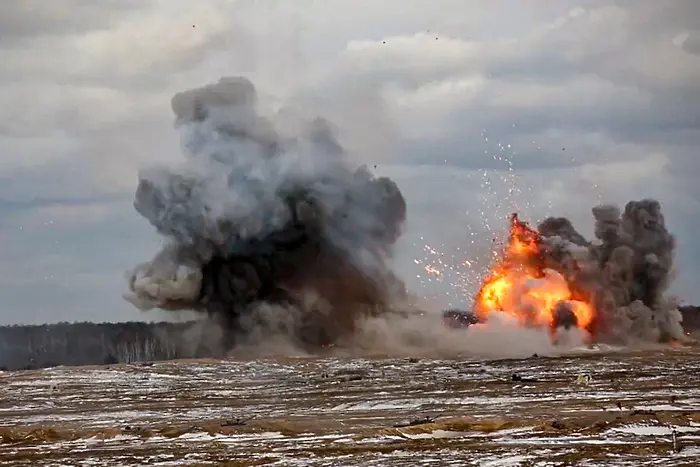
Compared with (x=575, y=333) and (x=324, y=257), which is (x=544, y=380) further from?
(x=324, y=257)

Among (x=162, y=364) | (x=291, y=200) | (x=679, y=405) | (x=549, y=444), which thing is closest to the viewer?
(x=549, y=444)

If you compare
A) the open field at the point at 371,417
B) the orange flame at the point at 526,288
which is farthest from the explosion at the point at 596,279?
the open field at the point at 371,417

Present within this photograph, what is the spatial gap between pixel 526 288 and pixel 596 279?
1025cm

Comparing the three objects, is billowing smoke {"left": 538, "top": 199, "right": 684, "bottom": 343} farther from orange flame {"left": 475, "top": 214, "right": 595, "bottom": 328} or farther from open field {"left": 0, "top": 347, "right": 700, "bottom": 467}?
open field {"left": 0, "top": 347, "right": 700, "bottom": 467}

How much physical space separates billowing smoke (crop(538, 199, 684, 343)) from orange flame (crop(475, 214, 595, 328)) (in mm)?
1135

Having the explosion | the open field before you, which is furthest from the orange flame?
the open field

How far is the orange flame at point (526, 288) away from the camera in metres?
132

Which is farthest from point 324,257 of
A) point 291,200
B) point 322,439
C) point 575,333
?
point 322,439

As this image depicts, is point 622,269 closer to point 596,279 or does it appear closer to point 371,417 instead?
point 596,279

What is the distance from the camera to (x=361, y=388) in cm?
A: 7969

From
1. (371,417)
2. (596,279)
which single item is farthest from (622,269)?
(371,417)

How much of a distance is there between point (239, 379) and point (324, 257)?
142 feet

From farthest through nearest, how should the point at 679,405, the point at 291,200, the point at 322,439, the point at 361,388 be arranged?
the point at 291,200 → the point at 361,388 → the point at 679,405 → the point at 322,439

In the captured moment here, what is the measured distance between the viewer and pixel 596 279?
13512 cm
